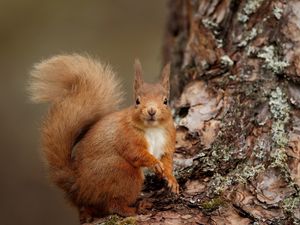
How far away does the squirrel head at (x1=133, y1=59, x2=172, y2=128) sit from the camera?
3.91 m

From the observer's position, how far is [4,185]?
714 cm

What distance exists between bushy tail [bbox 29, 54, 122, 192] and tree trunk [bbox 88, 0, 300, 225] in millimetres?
435

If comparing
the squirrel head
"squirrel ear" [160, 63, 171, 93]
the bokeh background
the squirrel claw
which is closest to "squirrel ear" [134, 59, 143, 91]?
the squirrel head

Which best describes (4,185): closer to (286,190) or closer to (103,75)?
(103,75)

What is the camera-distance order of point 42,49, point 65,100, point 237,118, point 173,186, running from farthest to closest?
point 42,49, point 237,118, point 65,100, point 173,186

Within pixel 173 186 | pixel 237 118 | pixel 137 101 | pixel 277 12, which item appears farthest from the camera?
pixel 277 12

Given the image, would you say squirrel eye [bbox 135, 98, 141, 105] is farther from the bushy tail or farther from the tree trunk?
the tree trunk

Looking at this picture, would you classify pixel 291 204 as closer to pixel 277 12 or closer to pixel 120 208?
pixel 120 208

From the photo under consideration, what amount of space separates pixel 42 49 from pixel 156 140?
436 centimetres

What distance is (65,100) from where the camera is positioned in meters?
4.09

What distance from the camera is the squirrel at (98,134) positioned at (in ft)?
12.8

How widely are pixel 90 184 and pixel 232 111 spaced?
897mm

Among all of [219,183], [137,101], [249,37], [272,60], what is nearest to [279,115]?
[272,60]

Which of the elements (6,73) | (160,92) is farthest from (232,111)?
(6,73)
